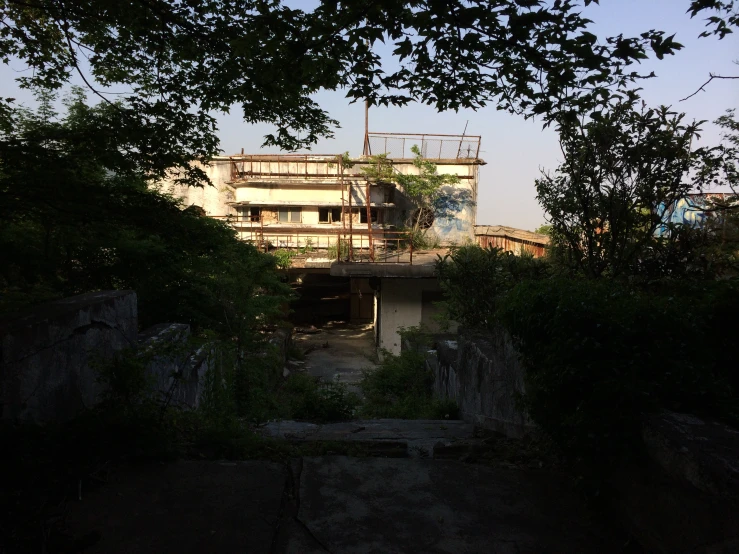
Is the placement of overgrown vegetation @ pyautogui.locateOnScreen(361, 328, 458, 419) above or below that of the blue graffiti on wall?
below

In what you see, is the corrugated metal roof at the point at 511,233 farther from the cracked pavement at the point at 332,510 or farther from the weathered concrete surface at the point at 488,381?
the cracked pavement at the point at 332,510

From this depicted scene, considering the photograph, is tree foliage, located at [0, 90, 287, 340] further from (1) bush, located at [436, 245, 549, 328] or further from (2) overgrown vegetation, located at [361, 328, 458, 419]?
(1) bush, located at [436, 245, 549, 328]

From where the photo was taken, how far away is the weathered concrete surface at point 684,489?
5.95 feet

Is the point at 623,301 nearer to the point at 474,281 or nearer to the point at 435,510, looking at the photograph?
the point at 435,510

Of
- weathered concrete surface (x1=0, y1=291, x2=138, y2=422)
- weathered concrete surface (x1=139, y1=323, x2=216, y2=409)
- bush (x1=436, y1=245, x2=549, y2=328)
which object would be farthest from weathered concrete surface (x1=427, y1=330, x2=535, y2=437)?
weathered concrete surface (x1=0, y1=291, x2=138, y2=422)

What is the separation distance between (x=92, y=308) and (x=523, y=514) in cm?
300

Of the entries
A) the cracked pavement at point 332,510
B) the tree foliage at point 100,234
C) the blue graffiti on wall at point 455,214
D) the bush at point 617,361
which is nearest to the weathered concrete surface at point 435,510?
the cracked pavement at point 332,510

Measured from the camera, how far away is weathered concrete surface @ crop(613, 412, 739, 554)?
1.81 metres

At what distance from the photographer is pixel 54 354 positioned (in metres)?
3.23

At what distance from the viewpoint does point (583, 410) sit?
2379mm

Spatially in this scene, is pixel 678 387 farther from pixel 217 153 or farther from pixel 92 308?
pixel 217 153

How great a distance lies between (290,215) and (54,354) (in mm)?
22040

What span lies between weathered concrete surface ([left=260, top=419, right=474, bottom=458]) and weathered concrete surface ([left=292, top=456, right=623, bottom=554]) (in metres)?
1.00

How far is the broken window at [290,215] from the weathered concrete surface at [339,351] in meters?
5.05
